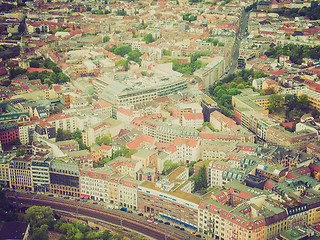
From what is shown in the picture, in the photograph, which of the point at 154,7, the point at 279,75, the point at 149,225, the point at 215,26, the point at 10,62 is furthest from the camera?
the point at 154,7

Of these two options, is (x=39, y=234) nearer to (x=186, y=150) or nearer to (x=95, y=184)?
(x=95, y=184)

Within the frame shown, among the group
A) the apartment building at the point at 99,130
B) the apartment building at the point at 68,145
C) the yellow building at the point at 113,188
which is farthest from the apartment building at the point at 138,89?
the yellow building at the point at 113,188

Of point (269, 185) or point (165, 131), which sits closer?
point (269, 185)

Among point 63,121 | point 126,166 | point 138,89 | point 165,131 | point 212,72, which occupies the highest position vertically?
point 138,89

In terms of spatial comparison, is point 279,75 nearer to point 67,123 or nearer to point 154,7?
point 67,123

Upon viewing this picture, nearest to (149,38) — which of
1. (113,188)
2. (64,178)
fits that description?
(64,178)

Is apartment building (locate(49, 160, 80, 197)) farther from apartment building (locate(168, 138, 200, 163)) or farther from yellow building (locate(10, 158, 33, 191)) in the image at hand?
apartment building (locate(168, 138, 200, 163))

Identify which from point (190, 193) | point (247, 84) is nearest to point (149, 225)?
point (190, 193)

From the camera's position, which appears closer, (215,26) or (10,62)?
(10,62)

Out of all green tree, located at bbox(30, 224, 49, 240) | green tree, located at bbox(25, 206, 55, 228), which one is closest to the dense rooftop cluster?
green tree, located at bbox(25, 206, 55, 228)
